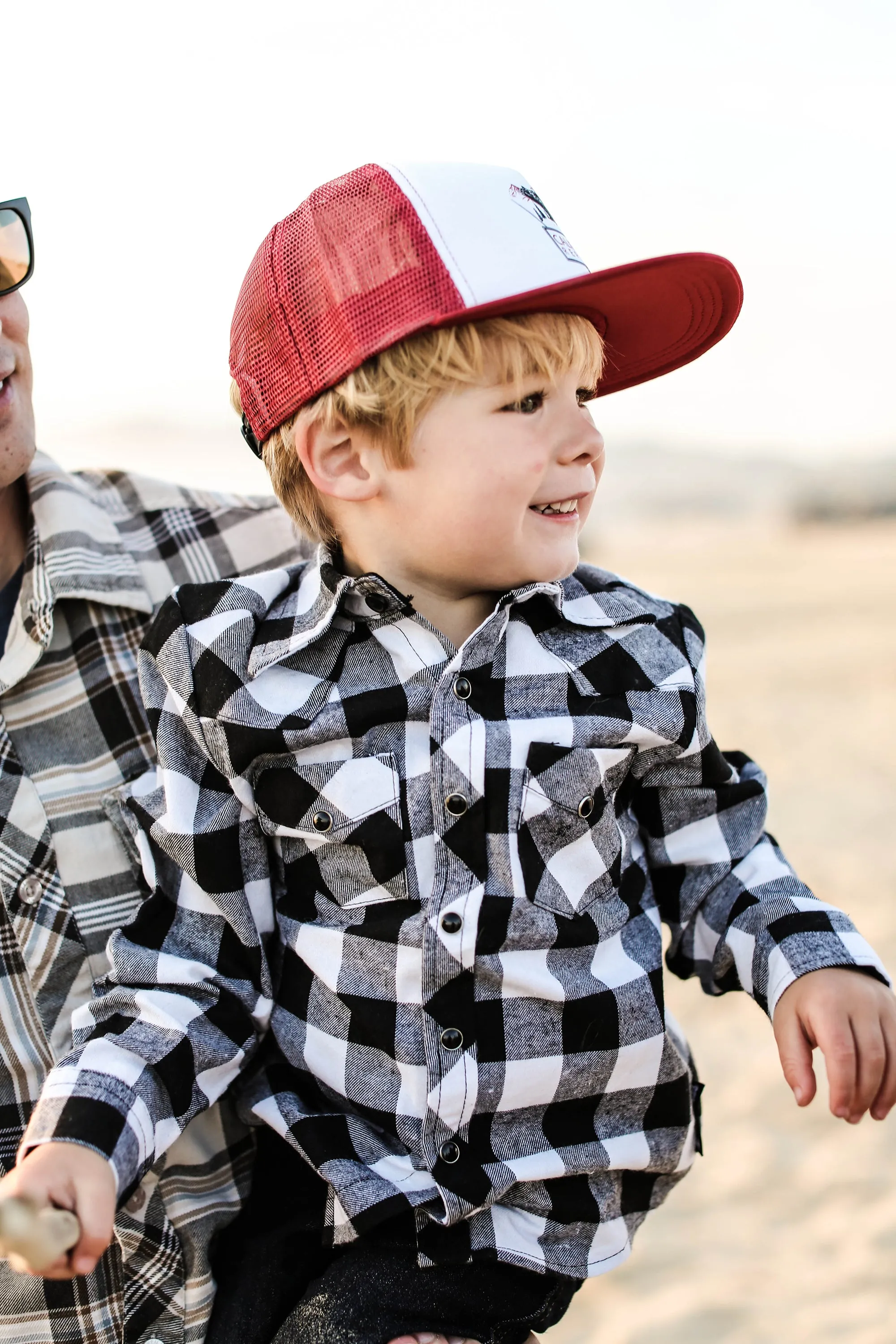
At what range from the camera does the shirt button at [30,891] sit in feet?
6.22

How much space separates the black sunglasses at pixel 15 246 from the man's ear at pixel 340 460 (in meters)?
0.64

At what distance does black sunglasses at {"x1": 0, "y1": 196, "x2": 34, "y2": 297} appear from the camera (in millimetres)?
2051

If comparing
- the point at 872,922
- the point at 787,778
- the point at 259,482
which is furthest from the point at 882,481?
the point at 872,922

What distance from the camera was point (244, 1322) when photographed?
1760 millimetres

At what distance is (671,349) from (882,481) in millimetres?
25700

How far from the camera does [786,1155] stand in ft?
11.4

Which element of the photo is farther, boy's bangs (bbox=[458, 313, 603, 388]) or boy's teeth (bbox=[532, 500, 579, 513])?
boy's teeth (bbox=[532, 500, 579, 513])

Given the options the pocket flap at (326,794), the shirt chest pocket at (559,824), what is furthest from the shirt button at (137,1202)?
the shirt chest pocket at (559,824)

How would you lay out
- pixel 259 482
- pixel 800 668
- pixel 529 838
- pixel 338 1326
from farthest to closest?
pixel 259 482 → pixel 800 668 → pixel 529 838 → pixel 338 1326

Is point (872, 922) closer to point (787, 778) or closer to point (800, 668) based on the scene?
point (787, 778)

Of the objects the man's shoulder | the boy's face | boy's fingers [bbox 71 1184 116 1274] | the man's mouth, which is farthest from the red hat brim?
boy's fingers [bbox 71 1184 116 1274]

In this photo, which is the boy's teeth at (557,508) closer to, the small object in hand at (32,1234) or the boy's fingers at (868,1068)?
the boy's fingers at (868,1068)

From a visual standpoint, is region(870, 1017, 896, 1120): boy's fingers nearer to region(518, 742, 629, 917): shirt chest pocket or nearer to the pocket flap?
region(518, 742, 629, 917): shirt chest pocket

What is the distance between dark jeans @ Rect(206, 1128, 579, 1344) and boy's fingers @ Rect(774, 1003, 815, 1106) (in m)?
0.47
